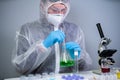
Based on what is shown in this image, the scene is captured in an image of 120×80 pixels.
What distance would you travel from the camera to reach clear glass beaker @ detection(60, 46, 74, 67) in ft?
4.14

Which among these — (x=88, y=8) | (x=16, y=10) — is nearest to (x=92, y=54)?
(x=88, y=8)

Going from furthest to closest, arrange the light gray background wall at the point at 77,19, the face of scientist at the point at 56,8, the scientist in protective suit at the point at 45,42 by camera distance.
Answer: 1. the light gray background wall at the point at 77,19
2. the face of scientist at the point at 56,8
3. the scientist in protective suit at the point at 45,42

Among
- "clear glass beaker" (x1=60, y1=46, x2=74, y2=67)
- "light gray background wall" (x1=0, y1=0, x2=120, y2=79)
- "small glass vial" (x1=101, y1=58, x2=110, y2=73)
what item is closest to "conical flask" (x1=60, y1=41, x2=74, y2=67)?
"clear glass beaker" (x1=60, y1=46, x2=74, y2=67)

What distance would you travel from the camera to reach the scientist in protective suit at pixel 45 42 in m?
1.19

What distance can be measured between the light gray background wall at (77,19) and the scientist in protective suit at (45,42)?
308 mm

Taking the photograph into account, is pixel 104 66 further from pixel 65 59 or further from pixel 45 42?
pixel 45 42

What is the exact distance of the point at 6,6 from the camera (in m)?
1.63

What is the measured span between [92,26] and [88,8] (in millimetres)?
203

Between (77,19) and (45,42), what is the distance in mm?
758

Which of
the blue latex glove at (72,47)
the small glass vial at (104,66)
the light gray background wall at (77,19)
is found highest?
the light gray background wall at (77,19)

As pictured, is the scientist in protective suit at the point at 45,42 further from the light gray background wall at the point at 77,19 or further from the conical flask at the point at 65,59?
the light gray background wall at the point at 77,19

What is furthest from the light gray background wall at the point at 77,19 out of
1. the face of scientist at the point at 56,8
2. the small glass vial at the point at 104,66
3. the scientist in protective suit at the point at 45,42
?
the small glass vial at the point at 104,66

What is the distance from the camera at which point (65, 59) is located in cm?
128

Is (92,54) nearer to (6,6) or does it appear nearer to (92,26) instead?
(92,26)
